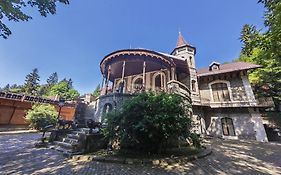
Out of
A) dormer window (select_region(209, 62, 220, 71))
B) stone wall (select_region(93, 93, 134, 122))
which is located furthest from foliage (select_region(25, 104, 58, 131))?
dormer window (select_region(209, 62, 220, 71))

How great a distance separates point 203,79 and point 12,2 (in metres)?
18.0

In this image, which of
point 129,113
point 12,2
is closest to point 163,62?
point 129,113

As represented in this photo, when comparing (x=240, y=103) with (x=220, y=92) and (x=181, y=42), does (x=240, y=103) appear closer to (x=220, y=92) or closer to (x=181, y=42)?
(x=220, y=92)

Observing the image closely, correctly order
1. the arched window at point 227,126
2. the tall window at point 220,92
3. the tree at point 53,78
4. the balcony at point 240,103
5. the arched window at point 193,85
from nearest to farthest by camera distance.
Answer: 1. the balcony at point 240,103
2. the arched window at point 227,126
3. the tall window at point 220,92
4. the arched window at point 193,85
5. the tree at point 53,78

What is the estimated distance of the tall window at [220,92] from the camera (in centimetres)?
1664

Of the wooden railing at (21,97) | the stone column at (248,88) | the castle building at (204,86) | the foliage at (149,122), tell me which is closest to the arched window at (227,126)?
the castle building at (204,86)

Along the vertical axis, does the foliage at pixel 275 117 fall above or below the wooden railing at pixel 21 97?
below

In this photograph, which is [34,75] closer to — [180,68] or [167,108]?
[180,68]

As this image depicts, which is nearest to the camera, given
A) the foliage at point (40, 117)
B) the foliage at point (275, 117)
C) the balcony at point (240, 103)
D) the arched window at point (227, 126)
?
the foliage at point (40, 117)

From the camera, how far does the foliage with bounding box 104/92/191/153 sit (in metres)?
6.04

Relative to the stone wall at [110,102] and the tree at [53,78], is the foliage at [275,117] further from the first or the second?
the tree at [53,78]

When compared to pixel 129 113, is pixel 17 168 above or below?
below

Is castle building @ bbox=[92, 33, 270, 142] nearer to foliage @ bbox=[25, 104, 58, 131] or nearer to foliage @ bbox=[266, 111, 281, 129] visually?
foliage @ bbox=[266, 111, 281, 129]

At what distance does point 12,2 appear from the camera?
479 cm
